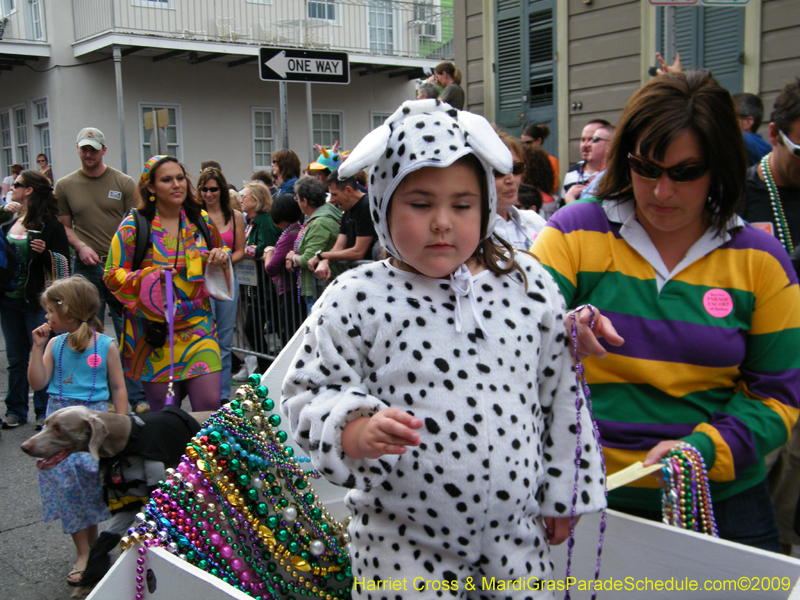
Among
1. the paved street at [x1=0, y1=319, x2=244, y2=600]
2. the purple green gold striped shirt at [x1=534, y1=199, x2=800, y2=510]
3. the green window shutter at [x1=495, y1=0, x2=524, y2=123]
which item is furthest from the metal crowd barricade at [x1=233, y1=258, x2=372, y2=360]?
the green window shutter at [x1=495, y1=0, x2=524, y2=123]

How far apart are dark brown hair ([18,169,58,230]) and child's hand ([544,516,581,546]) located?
591cm

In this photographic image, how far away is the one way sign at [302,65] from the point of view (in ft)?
22.4

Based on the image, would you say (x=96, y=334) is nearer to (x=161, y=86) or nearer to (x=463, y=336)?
(x=463, y=336)

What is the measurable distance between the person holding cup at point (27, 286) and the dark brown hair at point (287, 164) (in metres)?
2.95

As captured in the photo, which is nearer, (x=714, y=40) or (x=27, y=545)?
(x=27, y=545)

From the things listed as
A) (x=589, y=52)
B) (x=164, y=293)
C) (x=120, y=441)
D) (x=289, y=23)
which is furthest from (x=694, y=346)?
(x=289, y=23)

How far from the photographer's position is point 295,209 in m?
7.18

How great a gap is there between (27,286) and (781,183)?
570 centimetres

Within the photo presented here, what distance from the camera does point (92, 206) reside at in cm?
675

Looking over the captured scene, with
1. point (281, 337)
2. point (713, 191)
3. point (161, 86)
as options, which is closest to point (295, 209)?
point (281, 337)

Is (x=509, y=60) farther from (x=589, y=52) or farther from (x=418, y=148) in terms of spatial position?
(x=418, y=148)

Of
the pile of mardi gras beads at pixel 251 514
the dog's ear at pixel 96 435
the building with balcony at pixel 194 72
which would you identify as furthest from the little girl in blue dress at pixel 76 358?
the building with balcony at pixel 194 72

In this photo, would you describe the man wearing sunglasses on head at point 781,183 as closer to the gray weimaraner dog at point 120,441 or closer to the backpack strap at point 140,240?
the gray weimaraner dog at point 120,441

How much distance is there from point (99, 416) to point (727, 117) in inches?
96.5
